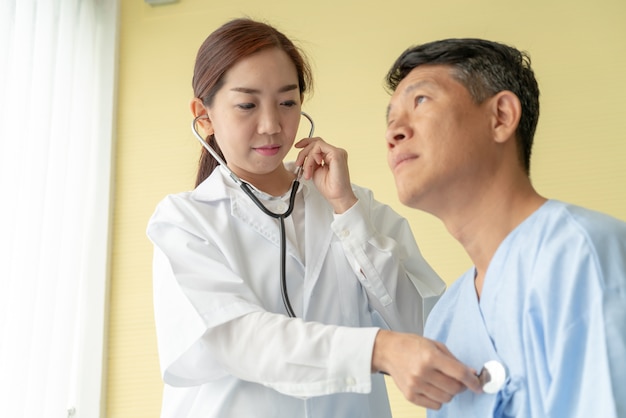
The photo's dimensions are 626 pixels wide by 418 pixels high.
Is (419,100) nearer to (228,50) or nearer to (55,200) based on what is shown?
(228,50)

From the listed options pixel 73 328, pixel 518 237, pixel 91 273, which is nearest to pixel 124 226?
pixel 91 273

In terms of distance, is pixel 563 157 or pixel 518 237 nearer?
pixel 518 237

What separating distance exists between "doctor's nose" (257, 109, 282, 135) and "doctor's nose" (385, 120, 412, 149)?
1.00 feet

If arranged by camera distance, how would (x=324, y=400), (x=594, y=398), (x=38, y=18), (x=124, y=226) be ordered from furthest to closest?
(x=124, y=226) < (x=38, y=18) < (x=324, y=400) < (x=594, y=398)

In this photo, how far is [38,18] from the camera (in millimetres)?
2770

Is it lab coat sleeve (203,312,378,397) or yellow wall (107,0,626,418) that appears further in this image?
yellow wall (107,0,626,418)

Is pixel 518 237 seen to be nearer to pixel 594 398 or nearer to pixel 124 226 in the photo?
pixel 594 398

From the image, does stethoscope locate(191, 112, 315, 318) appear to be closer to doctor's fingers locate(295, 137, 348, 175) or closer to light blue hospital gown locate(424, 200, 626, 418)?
doctor's fingers locate(295, 137, 348, 175)

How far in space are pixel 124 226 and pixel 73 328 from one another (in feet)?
1.58

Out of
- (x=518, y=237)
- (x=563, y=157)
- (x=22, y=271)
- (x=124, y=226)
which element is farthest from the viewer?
(x=124, y=226)

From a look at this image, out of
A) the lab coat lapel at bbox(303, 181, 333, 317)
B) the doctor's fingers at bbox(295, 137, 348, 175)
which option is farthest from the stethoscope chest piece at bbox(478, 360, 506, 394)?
the doctor's fingers at bbox(295, 137, 348, 175)

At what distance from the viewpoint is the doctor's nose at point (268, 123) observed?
63.1 inches

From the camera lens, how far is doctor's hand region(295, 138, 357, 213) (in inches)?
65.6

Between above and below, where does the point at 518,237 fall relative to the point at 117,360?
above
